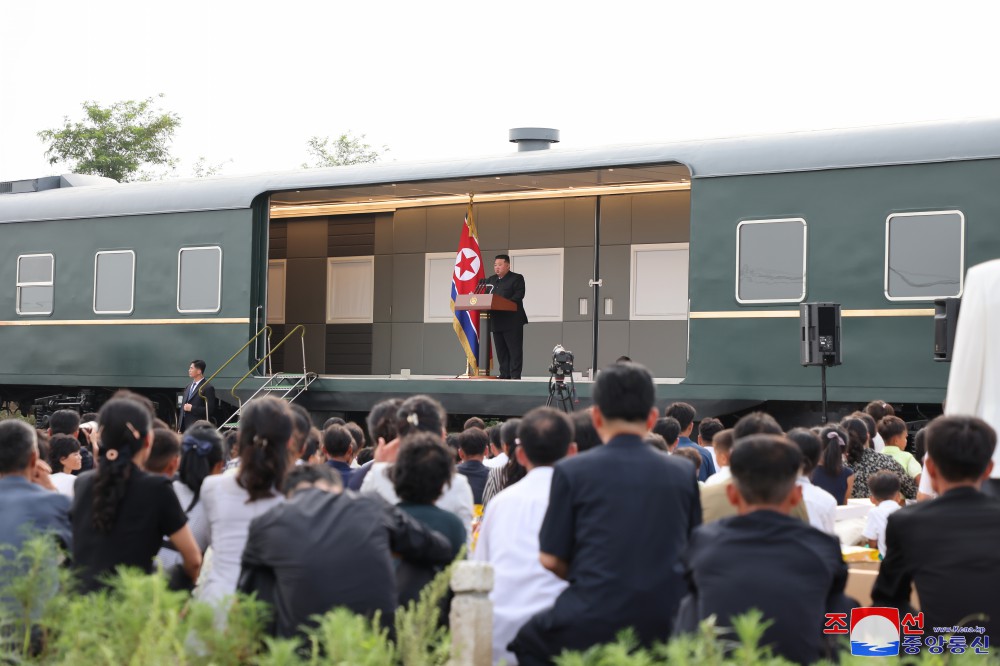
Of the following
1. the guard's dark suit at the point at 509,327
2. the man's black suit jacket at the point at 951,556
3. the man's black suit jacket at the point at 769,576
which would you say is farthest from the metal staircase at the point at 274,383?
the man's black suit jacket at the point at 769,576

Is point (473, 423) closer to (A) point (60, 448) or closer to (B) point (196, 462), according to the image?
(A) point (60, 448)

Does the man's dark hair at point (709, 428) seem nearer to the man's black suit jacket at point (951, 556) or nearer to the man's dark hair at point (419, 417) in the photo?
the man's dark hair at point (419, 417)

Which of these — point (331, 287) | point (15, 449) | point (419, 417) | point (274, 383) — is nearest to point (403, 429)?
point (419, 417)

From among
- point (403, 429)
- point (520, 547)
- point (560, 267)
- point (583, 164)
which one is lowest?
point (520, 547)

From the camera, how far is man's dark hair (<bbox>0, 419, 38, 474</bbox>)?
513cm

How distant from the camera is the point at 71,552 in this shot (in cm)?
493

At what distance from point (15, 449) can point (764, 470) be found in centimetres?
298

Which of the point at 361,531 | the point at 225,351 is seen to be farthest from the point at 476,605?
the point at 225,351

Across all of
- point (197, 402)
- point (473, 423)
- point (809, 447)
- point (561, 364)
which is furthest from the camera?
point (197, 402)

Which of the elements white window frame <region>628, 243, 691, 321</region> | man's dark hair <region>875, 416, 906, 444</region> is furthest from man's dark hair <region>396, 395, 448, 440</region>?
white window frame <region>628, 243, 691, 321</region>

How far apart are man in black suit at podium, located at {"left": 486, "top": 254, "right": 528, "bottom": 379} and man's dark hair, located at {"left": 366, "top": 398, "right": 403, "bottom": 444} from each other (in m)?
8.29

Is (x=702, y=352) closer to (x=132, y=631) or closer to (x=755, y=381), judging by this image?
(x=755, y=381)

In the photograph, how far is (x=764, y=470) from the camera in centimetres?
397

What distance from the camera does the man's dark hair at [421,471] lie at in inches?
190
